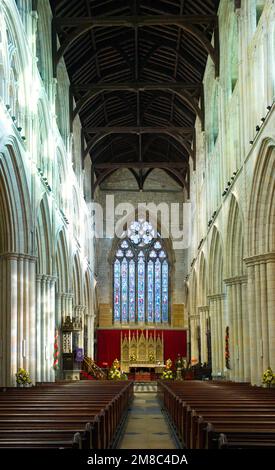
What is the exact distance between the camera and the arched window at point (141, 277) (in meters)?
47.7

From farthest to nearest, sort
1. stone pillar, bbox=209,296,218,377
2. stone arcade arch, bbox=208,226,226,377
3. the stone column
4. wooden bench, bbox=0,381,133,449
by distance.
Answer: stone pillar, bbox=209,296,218,377, stone arcade arch, bbox=208,226,226,377, the stone column, wooden bench, bbox=0,381,133,449

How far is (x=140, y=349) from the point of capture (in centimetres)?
4572

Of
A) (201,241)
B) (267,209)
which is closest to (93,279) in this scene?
(201,241)

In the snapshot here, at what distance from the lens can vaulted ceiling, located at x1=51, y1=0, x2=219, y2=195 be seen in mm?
25984

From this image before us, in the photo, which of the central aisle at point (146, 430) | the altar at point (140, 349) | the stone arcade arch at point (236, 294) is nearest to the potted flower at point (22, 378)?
the central aisle at point (146, 430)

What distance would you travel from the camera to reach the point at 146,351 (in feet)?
150

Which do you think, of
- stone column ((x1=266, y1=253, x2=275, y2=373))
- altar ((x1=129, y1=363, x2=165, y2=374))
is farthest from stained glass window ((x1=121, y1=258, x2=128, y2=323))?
stone column ((x1=266, y1=253, x2=275, y2=373))

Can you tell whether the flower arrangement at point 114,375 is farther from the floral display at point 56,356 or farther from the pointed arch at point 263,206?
the pointed arch at point 263,206

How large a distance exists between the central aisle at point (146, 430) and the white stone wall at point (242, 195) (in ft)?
10.9

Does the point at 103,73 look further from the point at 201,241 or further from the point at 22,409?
the point at 22,409

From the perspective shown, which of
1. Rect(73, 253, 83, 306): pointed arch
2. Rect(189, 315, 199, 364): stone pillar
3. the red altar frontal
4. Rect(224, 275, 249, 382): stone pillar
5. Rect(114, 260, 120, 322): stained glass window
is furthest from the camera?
Rect(114, 260, 120, 322): stained glass window

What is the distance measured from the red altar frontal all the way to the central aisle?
22632mm

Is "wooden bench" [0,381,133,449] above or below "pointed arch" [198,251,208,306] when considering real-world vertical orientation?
below

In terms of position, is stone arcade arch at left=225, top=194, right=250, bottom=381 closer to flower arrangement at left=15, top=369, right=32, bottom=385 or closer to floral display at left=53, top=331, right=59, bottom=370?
floral display at left=53, top=331, right=59, bottom=370
